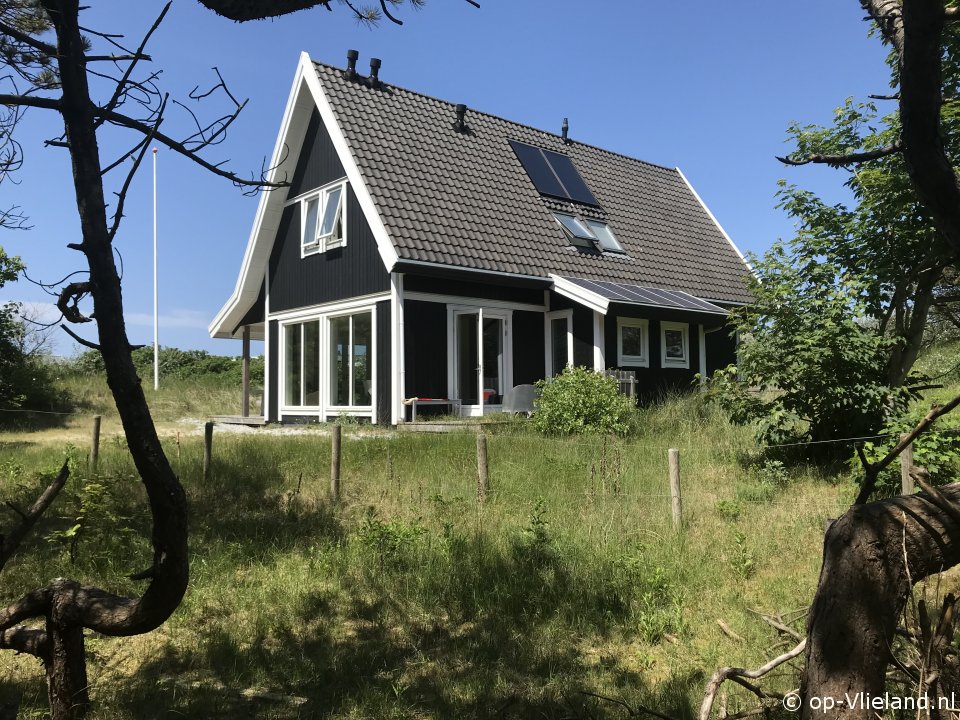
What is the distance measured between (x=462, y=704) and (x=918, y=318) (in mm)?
8462

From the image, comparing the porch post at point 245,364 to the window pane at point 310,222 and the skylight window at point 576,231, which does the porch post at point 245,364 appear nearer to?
the window pane at point 310,222

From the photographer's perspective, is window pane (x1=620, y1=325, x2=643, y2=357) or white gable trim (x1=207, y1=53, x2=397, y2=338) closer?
white gable trim (x1=207, y1=53, x2=397, y2=338)

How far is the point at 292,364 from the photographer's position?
18.6 m

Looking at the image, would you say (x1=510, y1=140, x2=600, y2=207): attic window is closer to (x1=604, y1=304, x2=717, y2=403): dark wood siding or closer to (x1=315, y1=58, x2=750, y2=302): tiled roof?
(x1=315, y1=58, x2=750, y2=302): tiled roof

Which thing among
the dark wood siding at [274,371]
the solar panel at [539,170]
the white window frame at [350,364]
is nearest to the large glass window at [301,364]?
the dark wood siding at [274,371]

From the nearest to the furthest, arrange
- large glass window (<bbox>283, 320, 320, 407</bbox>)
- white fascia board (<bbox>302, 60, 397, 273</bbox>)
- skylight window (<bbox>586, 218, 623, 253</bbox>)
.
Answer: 1. white fascia board (<bbox>302, 60, 397, 273</bbox>)
2. large glass window (<bbox>283, 320, 320, 407</bbox>)
3. skylight window (<bbox>586, 218, 623, 253</bbox>)

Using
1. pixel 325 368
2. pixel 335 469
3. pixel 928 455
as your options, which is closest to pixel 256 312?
pixel 325 368

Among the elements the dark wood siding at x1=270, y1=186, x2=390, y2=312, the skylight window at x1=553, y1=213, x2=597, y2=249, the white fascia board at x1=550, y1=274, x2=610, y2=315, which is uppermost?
the skylight window at x1=553, y1=213, x2=597, y2=249

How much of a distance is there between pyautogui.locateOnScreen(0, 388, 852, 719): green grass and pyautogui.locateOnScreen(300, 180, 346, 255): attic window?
7.95 meters

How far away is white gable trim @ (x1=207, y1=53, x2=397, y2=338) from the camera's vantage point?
15.1 metres

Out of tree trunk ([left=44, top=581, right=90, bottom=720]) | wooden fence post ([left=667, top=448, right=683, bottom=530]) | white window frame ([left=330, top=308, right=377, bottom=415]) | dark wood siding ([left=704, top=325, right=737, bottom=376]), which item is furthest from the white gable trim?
tree trunk ([left=44, top=581, right=90, bottom=720])

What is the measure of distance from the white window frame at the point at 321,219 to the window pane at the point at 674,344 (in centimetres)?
816

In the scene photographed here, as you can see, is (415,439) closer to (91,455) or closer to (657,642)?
(91,455)

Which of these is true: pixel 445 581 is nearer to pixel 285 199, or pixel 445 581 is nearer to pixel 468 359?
pixel 468 359
